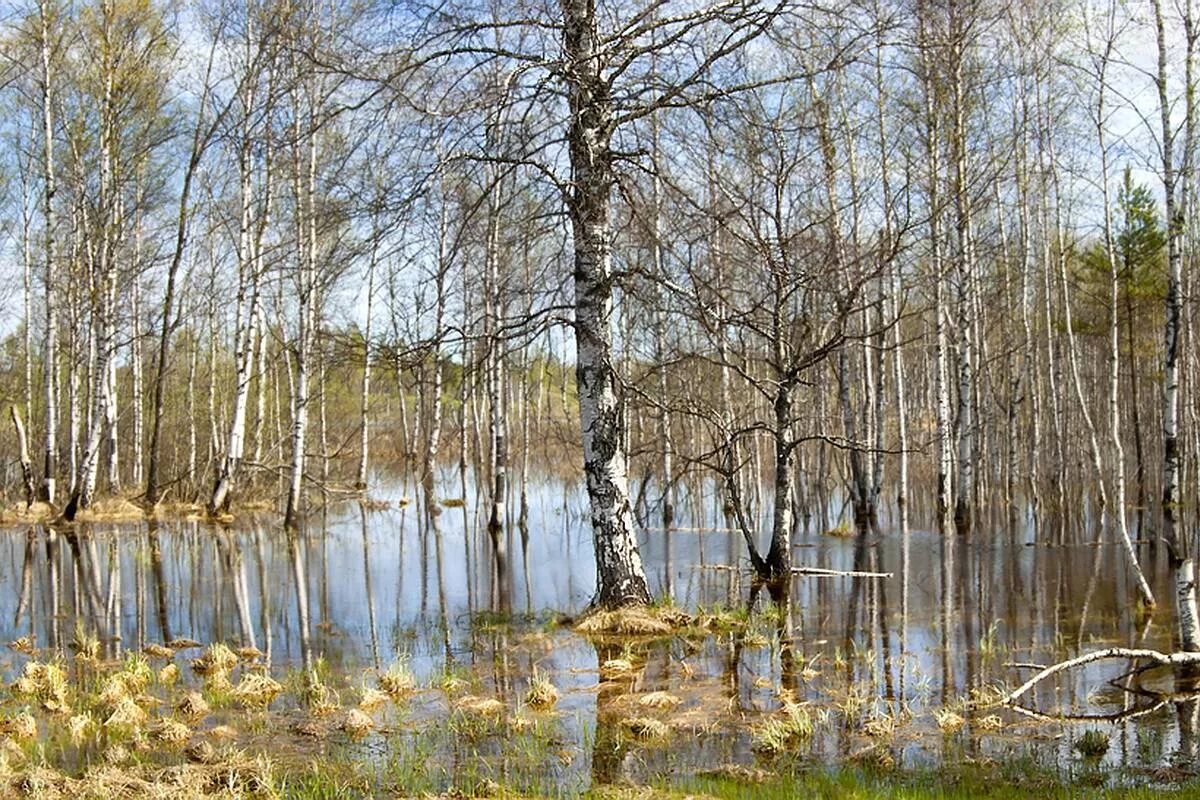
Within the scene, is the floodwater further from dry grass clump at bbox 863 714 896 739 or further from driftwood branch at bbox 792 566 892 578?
driftwood branch at bbox 792 566 892 578

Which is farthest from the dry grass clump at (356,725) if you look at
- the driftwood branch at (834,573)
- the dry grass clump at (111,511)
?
the dry grass clump at (111,511)

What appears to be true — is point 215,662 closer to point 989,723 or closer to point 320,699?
point 320,699

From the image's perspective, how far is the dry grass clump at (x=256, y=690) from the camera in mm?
7227

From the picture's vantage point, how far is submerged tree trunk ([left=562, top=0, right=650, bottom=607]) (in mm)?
9578

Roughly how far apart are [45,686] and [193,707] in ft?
4.75

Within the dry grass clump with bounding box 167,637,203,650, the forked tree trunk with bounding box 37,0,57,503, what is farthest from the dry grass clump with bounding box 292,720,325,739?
the forked tree trunk with bounding box 37,0,57,503

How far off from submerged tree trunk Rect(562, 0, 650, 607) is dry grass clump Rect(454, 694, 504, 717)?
9.58ft

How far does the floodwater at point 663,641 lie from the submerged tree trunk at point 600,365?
0.93 meters

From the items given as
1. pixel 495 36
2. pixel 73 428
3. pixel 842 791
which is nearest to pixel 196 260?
pixel 73 428

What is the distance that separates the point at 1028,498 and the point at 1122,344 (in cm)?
1190

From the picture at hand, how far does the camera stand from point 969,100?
19281mm

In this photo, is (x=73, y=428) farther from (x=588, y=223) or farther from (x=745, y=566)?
(x=588, y=223)

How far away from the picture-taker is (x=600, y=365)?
9906mm

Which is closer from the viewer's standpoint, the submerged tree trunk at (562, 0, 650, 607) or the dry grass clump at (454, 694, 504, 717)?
the dry grass clump at (454, 694, 504, 717)
